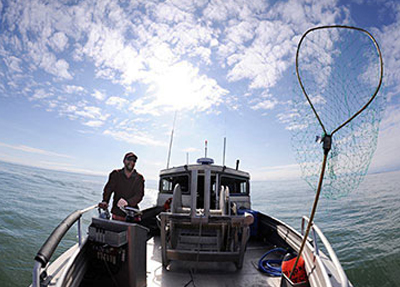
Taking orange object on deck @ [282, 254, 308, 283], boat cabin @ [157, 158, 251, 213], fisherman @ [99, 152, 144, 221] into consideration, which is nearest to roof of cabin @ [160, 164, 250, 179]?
boat cabin @ [157, 158, 251, 213]

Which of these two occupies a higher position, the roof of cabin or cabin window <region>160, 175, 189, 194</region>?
the roof of cabin

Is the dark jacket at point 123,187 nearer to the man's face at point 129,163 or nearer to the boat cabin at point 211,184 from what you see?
the man's face at point 129,163

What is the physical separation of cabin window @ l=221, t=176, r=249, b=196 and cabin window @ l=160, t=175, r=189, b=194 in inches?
50.0

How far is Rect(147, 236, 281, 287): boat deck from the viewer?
11.9ft

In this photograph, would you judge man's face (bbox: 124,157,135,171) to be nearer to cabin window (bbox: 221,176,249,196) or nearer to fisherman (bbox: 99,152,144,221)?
fisherman (bbox: 99,152,144,221)

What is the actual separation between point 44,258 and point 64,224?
585 mm

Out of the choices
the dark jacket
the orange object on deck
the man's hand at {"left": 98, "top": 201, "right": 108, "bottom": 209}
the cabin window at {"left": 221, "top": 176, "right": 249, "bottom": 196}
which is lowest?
the orange object on deck

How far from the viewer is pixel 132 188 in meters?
3.54

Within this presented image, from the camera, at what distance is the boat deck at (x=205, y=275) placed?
362 cm

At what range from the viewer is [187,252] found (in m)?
3.80

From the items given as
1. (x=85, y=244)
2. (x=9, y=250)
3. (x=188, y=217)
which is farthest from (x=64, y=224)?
(x=9, y=250)

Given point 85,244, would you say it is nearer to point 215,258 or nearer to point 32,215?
point 215,258

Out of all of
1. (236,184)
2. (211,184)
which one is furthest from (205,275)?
(236,184)

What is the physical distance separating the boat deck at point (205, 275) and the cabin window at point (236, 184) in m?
2.59
